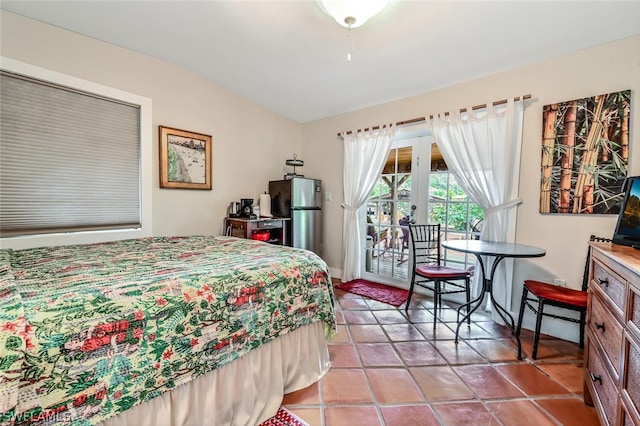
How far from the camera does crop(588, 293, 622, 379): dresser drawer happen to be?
3.54 feet

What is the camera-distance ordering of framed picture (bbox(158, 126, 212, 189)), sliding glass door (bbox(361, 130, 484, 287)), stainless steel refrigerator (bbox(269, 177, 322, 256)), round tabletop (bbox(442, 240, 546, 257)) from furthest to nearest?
stainless steel refrigerator (bbox(269, 177, 322, 256))
sliding glass door (bbox(361, 130, 484, 287))
framed picture (bbox(158, 126, 212, 189))
round tabletop (bbox(442, 240, 546, 257))

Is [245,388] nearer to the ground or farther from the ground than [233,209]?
nearer to the ground

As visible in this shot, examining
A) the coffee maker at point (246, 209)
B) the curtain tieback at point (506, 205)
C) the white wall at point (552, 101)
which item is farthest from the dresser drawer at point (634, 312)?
the coffee maker at point (246, 209)

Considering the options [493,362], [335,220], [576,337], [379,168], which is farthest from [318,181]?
[576,337]

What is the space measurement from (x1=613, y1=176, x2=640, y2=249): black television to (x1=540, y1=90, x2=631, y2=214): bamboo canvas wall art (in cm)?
57

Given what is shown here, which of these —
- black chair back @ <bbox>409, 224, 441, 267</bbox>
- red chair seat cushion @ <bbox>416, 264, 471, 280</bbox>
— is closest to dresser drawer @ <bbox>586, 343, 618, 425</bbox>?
red chair seat cushion @ <bbox>416, 264, 471, 280</bbox>

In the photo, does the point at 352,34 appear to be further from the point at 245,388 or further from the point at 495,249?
the point at 245,388

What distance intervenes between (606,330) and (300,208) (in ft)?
9.81

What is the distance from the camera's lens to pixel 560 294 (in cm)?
188

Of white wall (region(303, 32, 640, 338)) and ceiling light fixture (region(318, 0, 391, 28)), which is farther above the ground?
ceiling light fixture (region(318, 0, 391, 28))

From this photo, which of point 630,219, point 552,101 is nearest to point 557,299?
point 630,219

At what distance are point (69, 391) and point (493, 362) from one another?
2.32 meters

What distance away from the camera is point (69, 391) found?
79cm

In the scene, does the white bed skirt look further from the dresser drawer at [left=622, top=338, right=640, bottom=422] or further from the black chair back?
the black chair back
